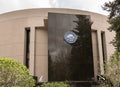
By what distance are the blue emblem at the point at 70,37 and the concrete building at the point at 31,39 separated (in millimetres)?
3830

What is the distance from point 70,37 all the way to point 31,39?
5634 mm

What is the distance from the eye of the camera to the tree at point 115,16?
16094 mm

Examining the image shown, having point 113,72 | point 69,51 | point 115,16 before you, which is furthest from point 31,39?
point 113,72

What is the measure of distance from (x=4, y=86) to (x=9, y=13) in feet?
66.2

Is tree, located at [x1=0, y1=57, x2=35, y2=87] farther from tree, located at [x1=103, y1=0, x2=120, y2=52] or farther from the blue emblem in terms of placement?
the blue emblem

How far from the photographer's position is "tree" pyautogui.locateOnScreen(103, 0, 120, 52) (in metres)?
16.1

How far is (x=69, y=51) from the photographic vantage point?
909 inches

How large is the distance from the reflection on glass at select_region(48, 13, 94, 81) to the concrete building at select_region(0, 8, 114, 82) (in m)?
2.99

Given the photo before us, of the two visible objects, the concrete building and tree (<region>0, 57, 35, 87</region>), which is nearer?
tree (<region>0, 57, 35, 87</region>)

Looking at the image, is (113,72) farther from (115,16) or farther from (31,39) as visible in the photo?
(31,39)

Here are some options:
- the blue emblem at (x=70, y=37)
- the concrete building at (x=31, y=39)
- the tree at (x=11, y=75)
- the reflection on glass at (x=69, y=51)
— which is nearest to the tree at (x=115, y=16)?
the reflection on glass at (x=69, y=51)

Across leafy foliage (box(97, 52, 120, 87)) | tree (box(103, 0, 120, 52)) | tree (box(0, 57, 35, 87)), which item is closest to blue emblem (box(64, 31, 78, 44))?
tree (box(103, 0, 120, 52))

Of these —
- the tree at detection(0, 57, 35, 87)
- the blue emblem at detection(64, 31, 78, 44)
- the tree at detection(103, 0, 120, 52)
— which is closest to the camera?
the tree at detection(0, 57, 35, 87)

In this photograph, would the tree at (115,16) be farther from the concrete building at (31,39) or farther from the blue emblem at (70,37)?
the concrete building at (31,39)
